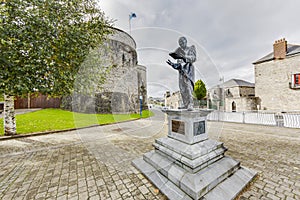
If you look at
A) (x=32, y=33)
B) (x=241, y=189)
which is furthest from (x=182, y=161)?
(x=32, y=33)

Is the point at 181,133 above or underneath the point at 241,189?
above

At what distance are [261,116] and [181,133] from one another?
33.3ft

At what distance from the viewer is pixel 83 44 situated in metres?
5.48

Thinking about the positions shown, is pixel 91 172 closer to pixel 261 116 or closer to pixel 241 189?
pixel 241 189

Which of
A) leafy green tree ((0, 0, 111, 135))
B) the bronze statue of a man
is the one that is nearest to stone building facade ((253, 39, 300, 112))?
the bronze statue of a man

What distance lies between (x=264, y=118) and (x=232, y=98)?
13.9 metres

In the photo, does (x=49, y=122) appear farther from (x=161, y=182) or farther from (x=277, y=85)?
(x=277, y=85)

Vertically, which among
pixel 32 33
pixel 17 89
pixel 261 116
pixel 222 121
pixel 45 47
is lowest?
pixel 222 121

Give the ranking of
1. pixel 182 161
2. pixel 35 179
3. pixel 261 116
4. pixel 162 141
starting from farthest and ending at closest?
1. pixel 261 116
2. pixel 162 141
3. pixel 35 179
4. pixel 182 161

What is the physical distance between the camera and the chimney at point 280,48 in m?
17.1

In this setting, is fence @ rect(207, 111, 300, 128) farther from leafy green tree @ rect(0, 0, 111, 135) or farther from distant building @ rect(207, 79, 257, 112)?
leafy green tree @ rect(0, 0, 111, 135)

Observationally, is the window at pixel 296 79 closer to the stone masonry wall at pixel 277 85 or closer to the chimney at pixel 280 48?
the stone masonry wall at pixel 277 85

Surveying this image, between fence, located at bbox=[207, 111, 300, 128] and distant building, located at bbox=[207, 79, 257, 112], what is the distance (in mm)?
4134

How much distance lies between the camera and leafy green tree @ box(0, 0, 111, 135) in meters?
4.13
